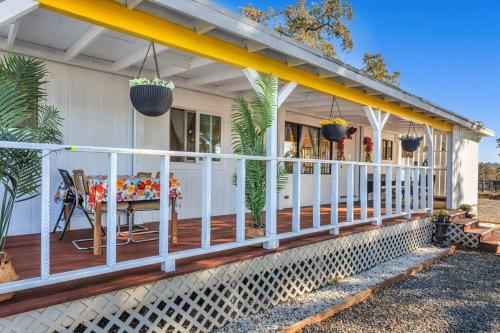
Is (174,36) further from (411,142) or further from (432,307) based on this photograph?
(411,142)

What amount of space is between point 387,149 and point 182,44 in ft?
33.2

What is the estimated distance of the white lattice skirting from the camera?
8.38 ft

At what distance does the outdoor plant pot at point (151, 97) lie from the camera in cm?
364

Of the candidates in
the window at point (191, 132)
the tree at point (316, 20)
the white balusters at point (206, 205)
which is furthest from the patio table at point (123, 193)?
the tree at point (316, 20)

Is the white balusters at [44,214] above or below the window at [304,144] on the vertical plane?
below

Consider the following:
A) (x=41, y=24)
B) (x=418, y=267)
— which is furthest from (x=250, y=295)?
(x=41, y=24)

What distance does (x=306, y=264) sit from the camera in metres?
4.50

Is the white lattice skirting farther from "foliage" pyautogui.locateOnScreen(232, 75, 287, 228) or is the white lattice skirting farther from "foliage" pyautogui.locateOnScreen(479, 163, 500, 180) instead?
"foliage" pyautogui.locateOnScreen(479, 163, 500, 180)

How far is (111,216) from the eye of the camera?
9.14ft

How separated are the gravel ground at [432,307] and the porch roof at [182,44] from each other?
277 cm

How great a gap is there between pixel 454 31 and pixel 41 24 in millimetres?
18399

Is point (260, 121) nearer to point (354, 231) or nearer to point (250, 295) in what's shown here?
point (250, 295)

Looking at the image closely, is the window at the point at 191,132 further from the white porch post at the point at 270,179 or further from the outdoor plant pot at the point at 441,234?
the outdoor plant pot at the point at 441,234

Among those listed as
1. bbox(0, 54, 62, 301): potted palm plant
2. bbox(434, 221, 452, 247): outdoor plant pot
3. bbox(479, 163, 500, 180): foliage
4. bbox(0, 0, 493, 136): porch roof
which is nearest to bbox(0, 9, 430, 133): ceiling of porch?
bbox(0, 0, 493, 136): porch roof
